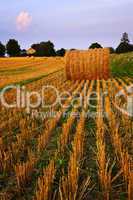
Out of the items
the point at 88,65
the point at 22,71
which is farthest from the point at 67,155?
the point at 22,71

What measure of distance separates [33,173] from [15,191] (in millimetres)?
453

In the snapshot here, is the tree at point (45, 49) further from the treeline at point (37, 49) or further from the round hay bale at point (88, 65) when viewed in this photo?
the round hay bale at point (88, 65)

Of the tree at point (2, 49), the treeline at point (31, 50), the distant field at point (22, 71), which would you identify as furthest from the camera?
the treeline at point (31, 50)

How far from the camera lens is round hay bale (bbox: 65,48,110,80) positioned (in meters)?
19.4

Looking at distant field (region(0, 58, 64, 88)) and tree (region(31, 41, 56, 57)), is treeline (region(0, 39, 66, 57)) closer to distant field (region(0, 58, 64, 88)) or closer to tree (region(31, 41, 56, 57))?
tree (region(31, 41, 56, 57))

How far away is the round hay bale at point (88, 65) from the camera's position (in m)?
19.4

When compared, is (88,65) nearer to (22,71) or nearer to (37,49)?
(22,71)

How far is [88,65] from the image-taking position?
19500mm

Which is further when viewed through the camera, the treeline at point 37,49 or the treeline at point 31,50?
the treeline at point 31,50

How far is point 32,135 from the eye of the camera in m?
6.55

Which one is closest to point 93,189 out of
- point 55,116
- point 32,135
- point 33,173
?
point 33,173

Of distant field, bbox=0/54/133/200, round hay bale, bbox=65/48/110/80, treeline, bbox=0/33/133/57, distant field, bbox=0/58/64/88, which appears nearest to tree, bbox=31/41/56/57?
treeline, bbox=0/33/133/57

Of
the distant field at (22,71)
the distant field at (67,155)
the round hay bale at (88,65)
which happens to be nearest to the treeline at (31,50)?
the distant field at (22,71)

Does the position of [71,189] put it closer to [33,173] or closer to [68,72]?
[33,173]
